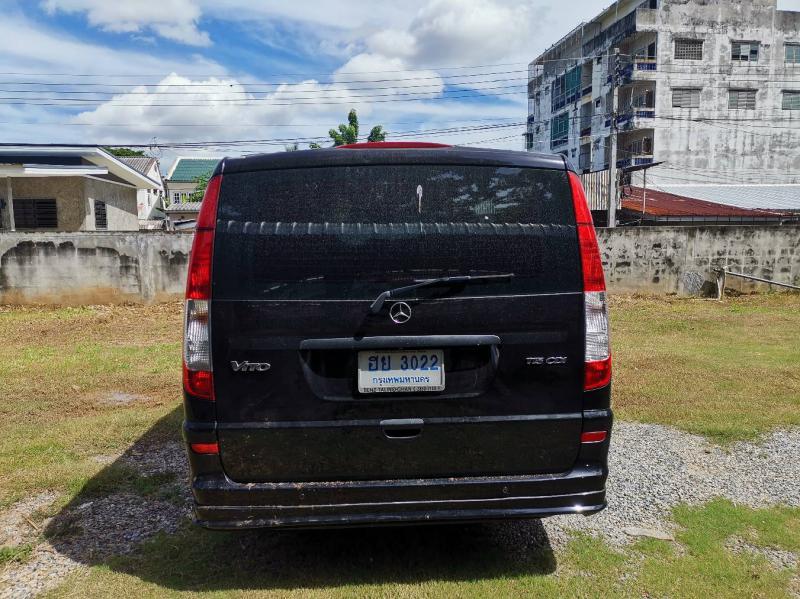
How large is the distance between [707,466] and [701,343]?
17.4ft

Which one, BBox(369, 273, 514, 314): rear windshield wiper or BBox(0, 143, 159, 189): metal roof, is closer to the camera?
BBox(369, 273, 514, 314): rear windshield wiper

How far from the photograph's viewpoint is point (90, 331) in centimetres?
1051

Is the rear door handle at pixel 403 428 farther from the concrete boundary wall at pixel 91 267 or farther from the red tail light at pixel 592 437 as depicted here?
the concrete boundary wall at pixel 91 267

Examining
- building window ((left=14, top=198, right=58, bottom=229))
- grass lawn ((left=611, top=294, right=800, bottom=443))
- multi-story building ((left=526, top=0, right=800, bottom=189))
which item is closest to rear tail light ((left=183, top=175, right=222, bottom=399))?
grass lawn ((left=611, top=294, right=800, bottom=443))

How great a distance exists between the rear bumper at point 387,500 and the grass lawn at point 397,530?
1.21 feet

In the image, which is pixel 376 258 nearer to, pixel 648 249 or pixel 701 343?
pixel 701 343

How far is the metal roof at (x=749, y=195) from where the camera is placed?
88.9 feet

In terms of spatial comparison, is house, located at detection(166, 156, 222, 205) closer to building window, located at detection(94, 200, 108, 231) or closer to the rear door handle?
building window, located at detection(94, 200, 108, 231)

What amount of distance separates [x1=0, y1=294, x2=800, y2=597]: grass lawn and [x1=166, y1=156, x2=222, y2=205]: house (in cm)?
4473

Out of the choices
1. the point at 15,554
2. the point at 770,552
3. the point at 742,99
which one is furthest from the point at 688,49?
the point at 15,554

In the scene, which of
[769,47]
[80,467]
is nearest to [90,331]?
[80,467]

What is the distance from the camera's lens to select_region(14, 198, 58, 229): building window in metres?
18.4

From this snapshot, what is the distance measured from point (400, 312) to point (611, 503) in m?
1.99

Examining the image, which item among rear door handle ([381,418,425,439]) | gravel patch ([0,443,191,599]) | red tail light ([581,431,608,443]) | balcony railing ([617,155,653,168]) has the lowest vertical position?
gravel patch ([0,443,191,599])
